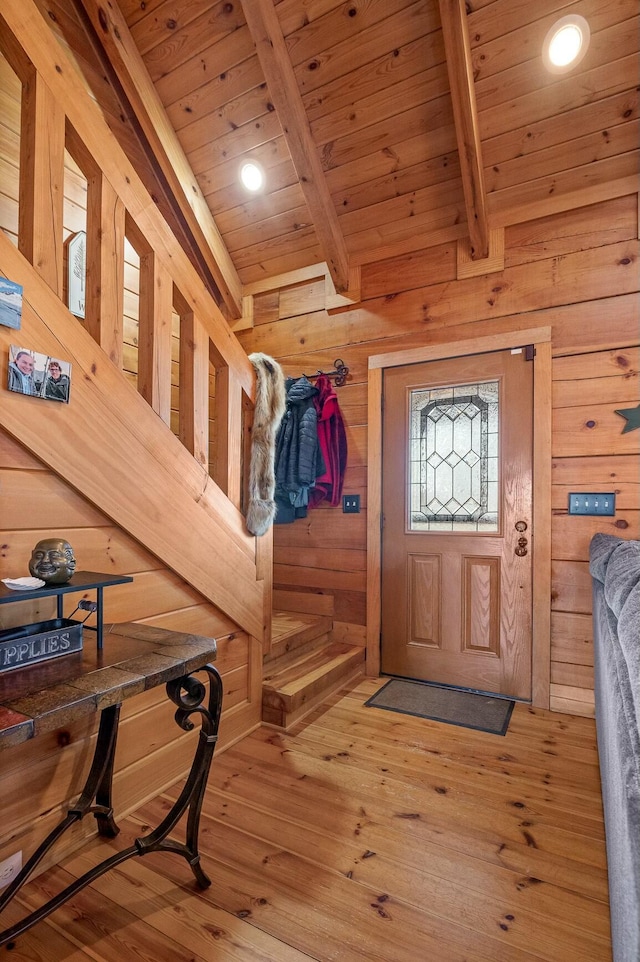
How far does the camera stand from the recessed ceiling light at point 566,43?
6.77 ft

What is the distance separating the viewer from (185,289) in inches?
75.8

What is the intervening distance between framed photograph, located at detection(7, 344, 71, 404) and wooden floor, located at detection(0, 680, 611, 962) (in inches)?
54.3

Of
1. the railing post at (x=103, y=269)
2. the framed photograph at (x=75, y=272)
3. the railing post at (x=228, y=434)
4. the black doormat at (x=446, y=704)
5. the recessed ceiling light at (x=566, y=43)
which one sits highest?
the recessed ceiling light at (x=566, y=43)

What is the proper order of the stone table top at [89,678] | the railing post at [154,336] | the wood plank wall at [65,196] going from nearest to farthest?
the stone table top at [89,678]
the railing post at [154,336]
the wood plank wall at [65,196]

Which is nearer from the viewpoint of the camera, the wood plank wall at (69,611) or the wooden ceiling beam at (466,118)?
the wood plank wall at (69,611)

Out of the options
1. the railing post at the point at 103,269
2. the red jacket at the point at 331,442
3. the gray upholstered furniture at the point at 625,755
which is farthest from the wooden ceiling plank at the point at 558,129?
the gray upholstered furniture at the point at 625,755

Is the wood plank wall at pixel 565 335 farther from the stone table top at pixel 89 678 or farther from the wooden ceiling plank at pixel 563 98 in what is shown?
the stone table top at pixel 89 678

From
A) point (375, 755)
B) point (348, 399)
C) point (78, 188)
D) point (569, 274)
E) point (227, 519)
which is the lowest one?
point (375, 755)

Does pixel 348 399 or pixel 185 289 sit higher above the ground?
pixel 185 289

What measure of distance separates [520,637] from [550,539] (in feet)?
1.84

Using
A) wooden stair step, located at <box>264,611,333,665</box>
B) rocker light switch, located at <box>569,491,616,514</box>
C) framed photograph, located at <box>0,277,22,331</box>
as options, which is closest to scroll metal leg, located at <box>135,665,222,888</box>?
framed photograph, located at <box>0,277,22,331</box>

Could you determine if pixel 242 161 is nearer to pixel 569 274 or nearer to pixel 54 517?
pixel 569 274

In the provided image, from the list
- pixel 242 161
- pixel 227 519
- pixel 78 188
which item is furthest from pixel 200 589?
pixel 242 161

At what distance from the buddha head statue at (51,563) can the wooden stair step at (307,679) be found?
136 centimetres
